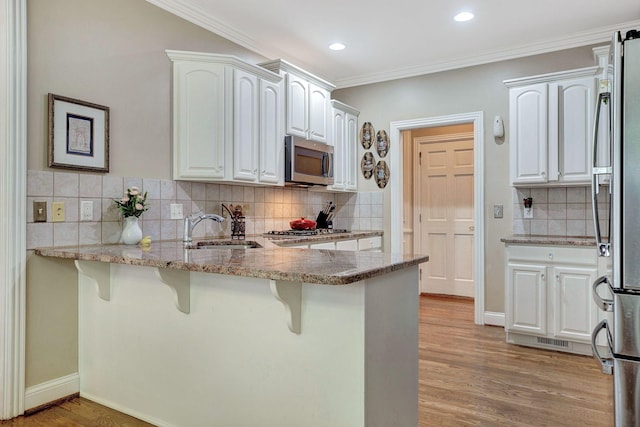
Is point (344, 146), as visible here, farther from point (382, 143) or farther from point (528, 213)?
point (528, 213)

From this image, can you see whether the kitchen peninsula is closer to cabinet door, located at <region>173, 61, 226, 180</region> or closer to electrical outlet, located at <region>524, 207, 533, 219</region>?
cabinet door, located at <region>173, 61, 226, 180</region>

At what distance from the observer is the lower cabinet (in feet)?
10.8

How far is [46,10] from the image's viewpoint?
244 centimetres

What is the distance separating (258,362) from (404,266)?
75 cm

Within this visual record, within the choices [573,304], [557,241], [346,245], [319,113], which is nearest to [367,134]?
[319,113]

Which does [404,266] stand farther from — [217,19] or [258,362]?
[217,19]

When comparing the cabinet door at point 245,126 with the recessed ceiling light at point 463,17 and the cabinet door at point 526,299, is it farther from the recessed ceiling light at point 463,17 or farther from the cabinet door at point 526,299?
the cabinet door at point 526,299

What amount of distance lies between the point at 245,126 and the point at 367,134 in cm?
194

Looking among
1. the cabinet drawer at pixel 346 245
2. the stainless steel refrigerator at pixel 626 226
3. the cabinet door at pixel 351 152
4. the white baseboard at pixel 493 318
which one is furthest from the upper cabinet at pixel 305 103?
the stainless steel refrigerator at pixel 626 226

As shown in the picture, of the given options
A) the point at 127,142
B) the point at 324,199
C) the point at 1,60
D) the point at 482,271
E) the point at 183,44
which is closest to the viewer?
the point at 1,60

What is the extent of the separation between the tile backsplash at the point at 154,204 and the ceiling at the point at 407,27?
1.31 meters

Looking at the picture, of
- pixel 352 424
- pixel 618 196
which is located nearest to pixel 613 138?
pixel 618 196

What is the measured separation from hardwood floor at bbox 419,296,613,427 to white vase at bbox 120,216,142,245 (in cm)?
193

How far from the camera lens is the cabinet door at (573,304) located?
129 inches
